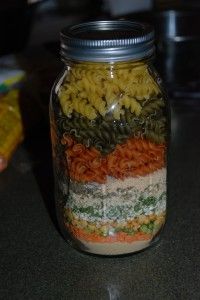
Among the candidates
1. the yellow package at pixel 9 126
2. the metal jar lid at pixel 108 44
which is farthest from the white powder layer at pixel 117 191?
the yellow package at pixel 9 126

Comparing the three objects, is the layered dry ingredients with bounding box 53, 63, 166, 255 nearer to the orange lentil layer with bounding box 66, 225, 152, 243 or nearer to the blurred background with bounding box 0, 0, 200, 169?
the orange lentil layer with bounding box 66, 225, 152, 243

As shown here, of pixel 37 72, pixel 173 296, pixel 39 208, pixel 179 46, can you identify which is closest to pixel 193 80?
pixel 179 46

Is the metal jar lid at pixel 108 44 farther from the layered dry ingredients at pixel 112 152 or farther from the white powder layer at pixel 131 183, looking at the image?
the white powder layer at pixel 131 183

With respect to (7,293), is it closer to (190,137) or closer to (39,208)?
(39,208)

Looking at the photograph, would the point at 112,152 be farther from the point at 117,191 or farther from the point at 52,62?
the point at 52,62

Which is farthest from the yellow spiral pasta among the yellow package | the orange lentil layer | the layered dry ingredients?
the yellow package

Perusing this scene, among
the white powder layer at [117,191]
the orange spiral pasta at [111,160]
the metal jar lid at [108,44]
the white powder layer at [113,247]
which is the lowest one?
the white powder layer at [113,247]
